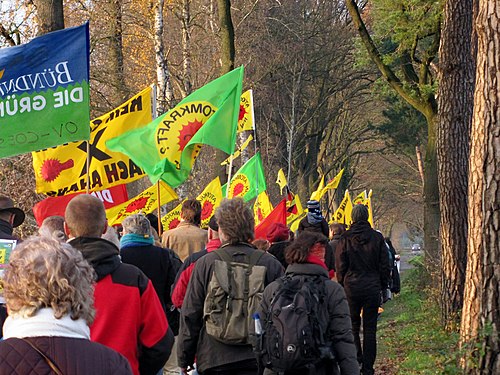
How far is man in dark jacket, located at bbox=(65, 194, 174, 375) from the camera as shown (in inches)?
196

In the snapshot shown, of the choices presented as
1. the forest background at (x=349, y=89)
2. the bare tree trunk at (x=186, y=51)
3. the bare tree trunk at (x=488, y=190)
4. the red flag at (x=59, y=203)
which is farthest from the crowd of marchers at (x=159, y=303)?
the bare tree trunk at (x=186, y=51)

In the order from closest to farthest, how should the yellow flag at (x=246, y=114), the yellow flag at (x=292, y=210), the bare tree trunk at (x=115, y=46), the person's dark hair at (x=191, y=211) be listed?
the person's dark hair at (x=191, y=211)
the yellow flag at (x=246, y=114)
the yellow flag at (x=292, y=210)
the bare tree trunk at (x=115, y=46)

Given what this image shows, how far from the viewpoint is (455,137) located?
13.9 m

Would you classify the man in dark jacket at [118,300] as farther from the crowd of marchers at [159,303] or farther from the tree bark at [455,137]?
the tree bark at [455,137]

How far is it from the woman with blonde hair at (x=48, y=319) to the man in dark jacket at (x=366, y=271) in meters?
7.94

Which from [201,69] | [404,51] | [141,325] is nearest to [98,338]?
[141,325]

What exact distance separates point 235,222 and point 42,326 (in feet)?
10.7

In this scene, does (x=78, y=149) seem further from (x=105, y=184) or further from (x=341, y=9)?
(x=341, y=9)

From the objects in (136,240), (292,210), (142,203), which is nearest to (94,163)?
(142,203)

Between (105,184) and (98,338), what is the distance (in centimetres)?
661

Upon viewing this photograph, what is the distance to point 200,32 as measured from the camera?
120ft

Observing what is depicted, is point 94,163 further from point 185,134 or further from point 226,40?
point 226,40

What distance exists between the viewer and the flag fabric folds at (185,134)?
11.3 m

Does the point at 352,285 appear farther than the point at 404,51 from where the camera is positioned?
No
